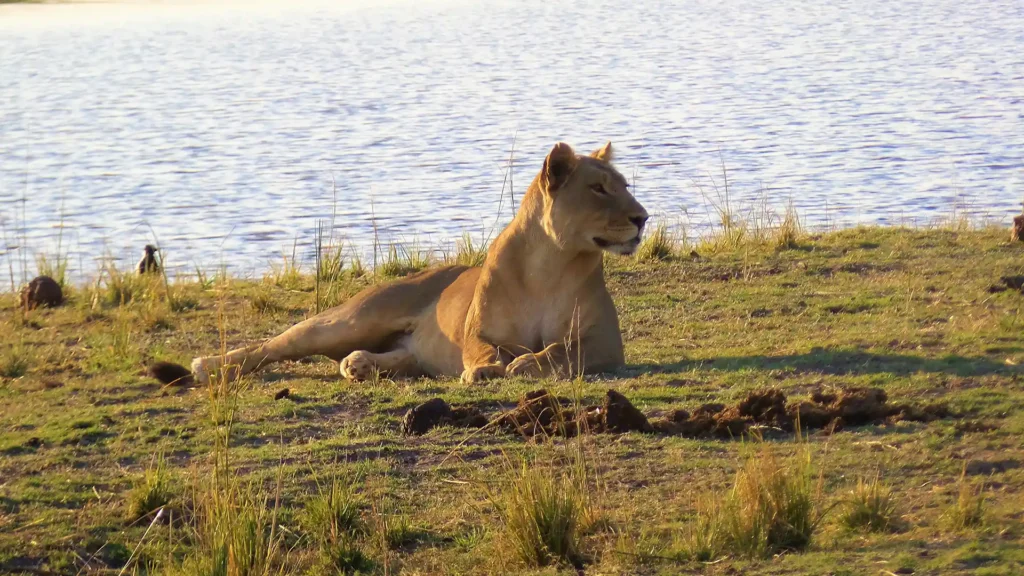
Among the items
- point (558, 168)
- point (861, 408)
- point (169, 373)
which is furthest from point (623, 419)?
point (169, 373)

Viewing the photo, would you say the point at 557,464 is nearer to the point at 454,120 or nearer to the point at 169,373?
the point at 169,373

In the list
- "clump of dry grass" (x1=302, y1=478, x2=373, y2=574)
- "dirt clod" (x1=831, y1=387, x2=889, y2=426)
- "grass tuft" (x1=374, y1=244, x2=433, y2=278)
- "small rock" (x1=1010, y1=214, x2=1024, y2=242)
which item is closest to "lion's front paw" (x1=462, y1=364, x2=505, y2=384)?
"dirt clod" (x1=831, y1=387, x2=889, y2=426)

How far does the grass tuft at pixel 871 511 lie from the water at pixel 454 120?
993cm

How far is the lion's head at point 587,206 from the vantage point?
761 centimetres

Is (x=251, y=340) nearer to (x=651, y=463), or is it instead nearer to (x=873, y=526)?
(x=651, y=463)

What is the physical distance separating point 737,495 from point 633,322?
469cm

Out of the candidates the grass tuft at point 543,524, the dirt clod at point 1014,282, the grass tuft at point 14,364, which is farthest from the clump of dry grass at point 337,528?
the dirt clod at point 1014,282

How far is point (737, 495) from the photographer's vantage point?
15.1 feet

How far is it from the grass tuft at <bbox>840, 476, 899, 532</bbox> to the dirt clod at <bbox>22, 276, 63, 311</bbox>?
25.2 ft

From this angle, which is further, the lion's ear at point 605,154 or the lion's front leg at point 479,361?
the lion's ear at point 605,154

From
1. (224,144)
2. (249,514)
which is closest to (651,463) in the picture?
(249,514)

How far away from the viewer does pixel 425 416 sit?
20.6ft

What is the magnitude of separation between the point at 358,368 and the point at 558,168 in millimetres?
1593

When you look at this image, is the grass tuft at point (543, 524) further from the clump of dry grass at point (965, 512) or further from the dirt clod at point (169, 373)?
the dirt clod at point (169, 373)
